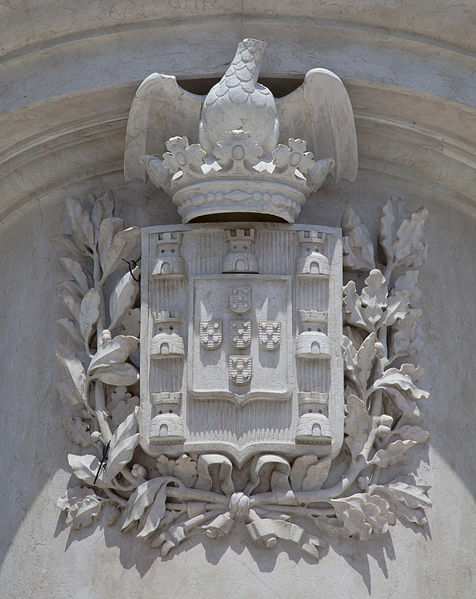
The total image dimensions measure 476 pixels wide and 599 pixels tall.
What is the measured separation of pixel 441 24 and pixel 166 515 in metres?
1.83

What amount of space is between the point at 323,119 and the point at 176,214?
590mm

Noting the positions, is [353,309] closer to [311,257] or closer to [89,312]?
[311,257]

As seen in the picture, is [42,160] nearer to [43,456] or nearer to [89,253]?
[89,253]

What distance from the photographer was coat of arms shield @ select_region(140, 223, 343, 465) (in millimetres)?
4797

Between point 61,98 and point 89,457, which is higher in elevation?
point 61,98

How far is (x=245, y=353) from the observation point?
4.83 metres

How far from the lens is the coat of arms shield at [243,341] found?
4.80m

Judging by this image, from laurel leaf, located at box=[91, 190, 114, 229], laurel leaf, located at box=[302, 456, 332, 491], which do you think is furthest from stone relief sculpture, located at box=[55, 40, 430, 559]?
laurel leaf, located at box=[91, 190, 114, 229]

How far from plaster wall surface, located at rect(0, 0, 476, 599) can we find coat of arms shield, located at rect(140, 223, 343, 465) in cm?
24

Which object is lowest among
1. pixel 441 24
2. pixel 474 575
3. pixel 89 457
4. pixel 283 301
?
pixel 474 575

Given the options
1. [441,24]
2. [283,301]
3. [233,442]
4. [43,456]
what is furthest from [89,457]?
[441,24]

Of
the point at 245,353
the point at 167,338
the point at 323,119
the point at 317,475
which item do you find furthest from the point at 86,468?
the point at 323,119

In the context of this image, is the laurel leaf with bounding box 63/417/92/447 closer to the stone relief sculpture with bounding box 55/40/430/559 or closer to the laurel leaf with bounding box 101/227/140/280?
the stone relief sculpture with bounding box 55/40/430/559

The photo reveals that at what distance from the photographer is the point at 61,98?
16.6 feet
